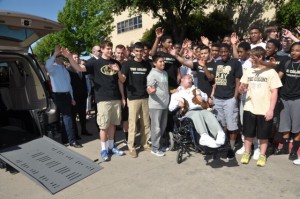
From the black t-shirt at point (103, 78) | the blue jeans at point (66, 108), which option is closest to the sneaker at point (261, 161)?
the black t-shirt at point (103, 78)

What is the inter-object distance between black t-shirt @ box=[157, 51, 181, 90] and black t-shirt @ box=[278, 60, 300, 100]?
6.55 feet

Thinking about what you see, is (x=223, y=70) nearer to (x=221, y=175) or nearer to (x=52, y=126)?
(x=221, y=175)

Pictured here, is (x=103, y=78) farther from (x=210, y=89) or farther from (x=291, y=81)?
(x=291, y=81)

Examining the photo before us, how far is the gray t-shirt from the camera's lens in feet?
17.4

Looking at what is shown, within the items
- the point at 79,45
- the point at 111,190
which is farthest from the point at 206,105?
the point at 79,45

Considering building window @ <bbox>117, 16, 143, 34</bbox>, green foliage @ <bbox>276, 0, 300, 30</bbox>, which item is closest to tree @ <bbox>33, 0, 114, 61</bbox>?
building window @ <bbox>117, 16, 143, 34</bbox>

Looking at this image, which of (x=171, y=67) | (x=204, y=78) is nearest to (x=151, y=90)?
(x=171, y=67)

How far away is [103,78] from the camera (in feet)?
17.2

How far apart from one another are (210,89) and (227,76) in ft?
2.05

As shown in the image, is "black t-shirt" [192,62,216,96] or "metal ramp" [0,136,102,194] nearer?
"metal ramp" [0,136,102,194]

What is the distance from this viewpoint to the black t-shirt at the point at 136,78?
538 cm

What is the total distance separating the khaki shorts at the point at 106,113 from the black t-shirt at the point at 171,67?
1.25 meters

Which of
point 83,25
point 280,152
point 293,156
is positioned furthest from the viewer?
point 83,25

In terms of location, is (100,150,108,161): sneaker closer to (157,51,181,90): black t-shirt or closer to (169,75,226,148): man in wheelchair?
(169,75,226,148): man in wheelchair
